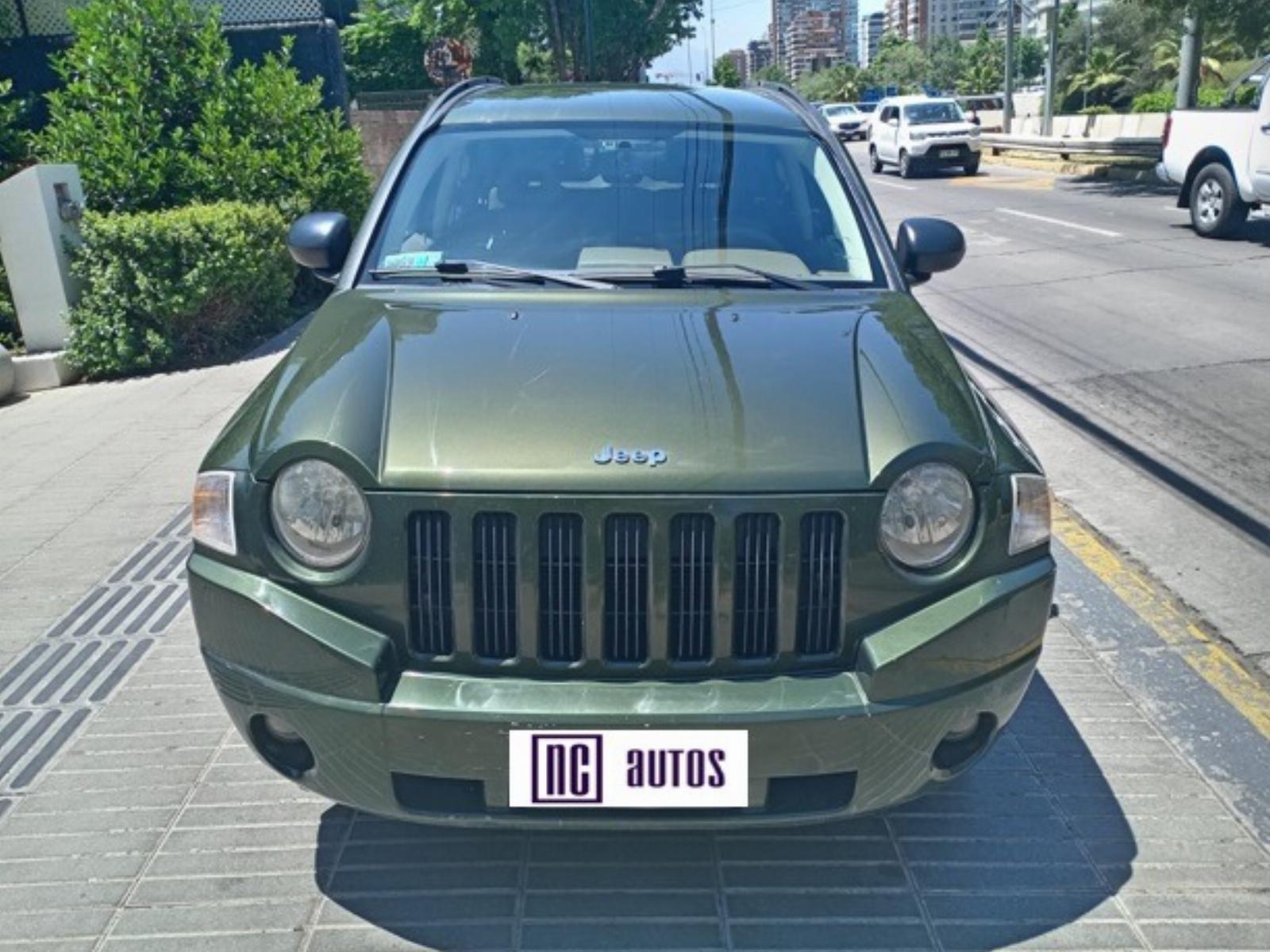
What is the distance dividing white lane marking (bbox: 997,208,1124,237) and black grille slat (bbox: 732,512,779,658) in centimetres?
1485

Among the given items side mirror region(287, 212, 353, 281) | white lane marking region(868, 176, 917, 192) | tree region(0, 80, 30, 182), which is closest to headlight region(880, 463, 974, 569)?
side mirror region(287, 212, 353, 281)

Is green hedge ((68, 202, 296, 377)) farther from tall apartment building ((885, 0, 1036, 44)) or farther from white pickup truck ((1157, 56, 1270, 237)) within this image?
tall apartment building ((885, 0, 1036, 44))

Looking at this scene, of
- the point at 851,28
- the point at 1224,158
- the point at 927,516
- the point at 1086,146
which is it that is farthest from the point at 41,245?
the point at 851,28

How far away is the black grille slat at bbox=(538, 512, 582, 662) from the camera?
107 inches

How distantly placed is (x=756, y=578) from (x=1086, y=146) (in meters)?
27.4

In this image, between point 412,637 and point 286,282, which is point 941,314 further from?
point 412,637

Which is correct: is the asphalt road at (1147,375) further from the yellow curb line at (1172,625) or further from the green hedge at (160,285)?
the green hedge at (160,285)

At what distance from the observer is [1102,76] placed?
62156 millimetres

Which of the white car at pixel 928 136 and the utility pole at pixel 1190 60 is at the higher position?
the utility pole at pixel 1190 60

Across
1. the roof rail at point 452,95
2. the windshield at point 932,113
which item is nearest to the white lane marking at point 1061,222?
the windshield at point 932,113

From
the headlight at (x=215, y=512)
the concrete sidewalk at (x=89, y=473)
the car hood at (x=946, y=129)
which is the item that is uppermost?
the headlight at (x=215, y=512)

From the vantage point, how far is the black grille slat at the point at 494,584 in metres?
2.72

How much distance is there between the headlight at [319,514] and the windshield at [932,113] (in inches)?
1135

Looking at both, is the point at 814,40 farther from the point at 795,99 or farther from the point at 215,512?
the point at 215,512
